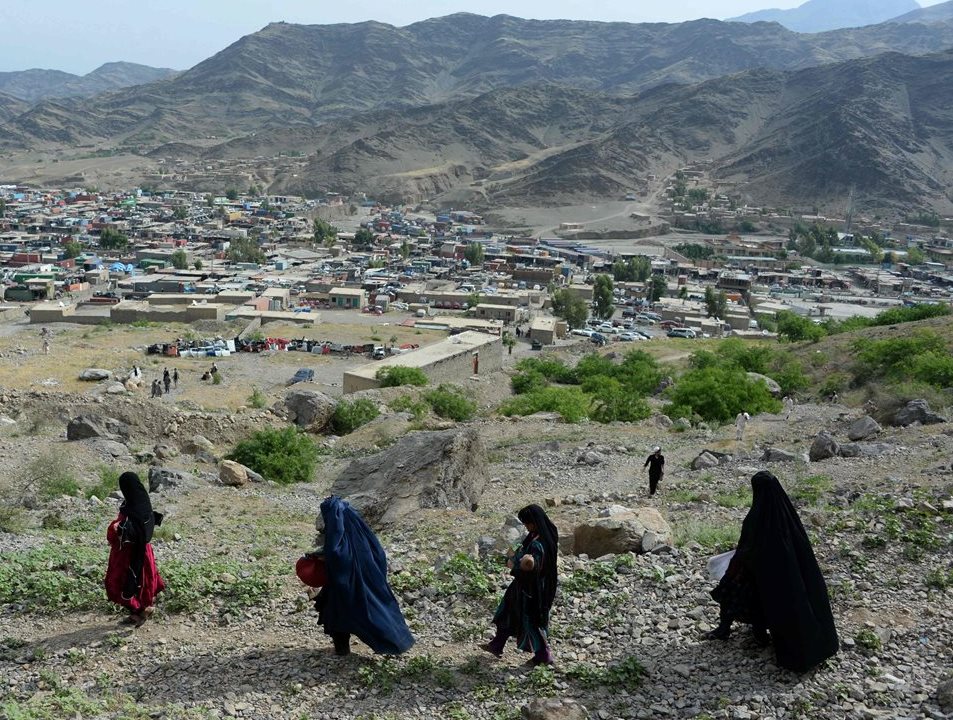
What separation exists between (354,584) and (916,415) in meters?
9.69

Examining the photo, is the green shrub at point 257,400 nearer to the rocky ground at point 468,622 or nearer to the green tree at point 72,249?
the rocky ground at point 468,622

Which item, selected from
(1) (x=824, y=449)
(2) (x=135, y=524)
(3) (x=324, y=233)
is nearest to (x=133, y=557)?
(2) (x=135, y=524)

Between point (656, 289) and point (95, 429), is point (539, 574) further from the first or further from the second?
point (656, 289)

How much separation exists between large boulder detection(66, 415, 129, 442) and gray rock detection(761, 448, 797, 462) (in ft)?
26.8

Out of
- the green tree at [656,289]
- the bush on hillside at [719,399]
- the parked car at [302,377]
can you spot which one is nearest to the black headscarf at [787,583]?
the bush on hillside at [719,399]

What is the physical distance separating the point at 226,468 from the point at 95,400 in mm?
4421

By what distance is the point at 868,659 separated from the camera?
4.20 metres

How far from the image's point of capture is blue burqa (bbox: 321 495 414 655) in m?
4.10

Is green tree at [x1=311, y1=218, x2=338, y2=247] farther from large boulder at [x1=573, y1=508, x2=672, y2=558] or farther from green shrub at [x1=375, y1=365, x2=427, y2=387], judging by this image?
large boulder at [x1=573, y1=508, x2=672, y2=558]

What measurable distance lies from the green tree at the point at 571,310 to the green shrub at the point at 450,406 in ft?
79.4

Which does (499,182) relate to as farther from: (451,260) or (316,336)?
(316,336)

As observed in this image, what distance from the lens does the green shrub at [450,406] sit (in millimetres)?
15812

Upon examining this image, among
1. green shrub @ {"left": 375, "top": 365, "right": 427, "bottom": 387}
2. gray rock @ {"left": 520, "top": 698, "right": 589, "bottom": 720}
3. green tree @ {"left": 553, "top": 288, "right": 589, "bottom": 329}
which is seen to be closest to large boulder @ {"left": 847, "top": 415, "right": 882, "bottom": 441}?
gray rock @ {"left": 520, "top": 698, "right": 589, "bottom": 720}

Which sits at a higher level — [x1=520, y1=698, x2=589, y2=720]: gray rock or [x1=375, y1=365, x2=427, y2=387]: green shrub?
[x1=520, y1=698, x2=589, y2=720]: gray rock
